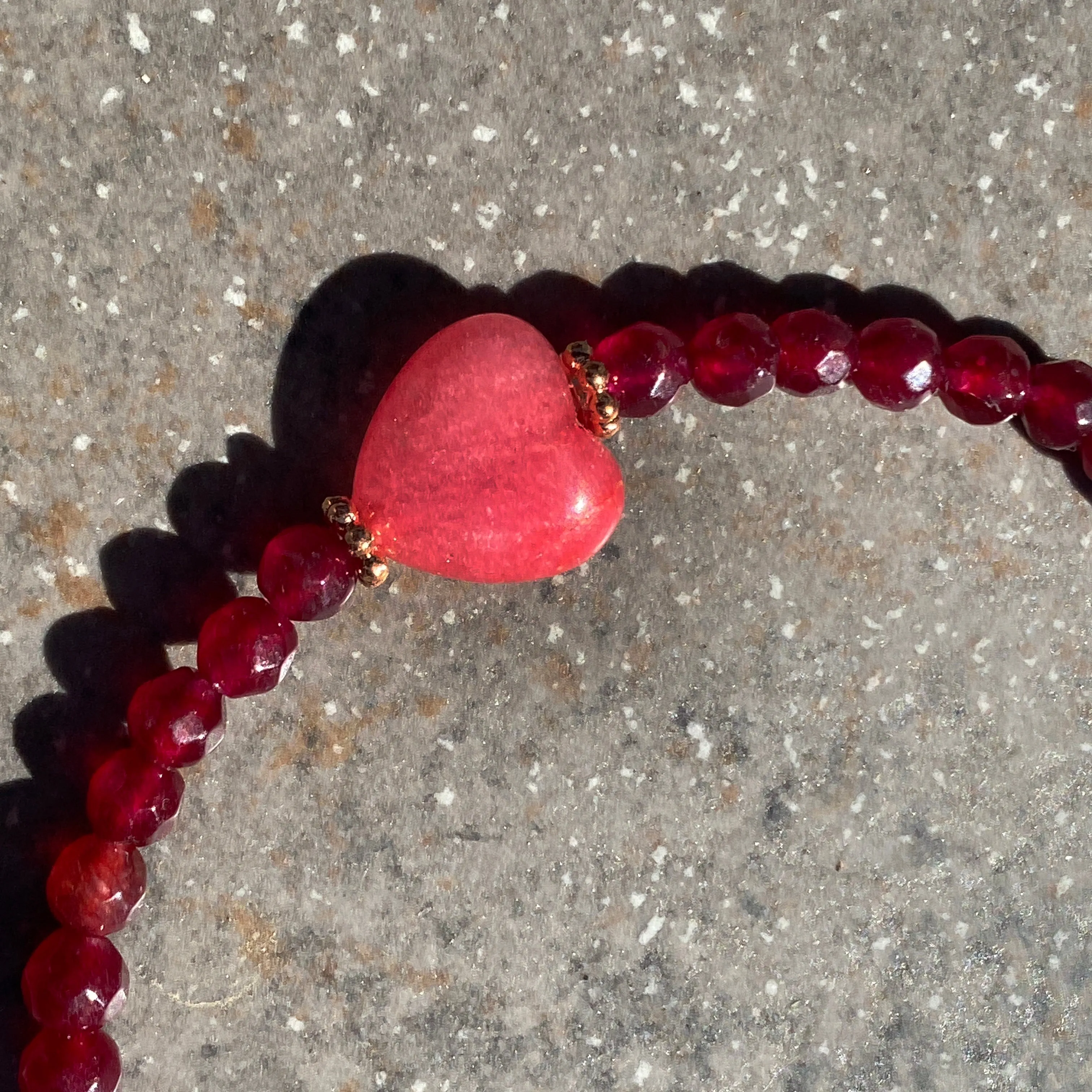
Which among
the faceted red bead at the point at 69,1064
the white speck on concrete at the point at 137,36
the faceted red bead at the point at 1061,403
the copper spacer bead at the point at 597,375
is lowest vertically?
the faceted red bead at the point at 69,1064

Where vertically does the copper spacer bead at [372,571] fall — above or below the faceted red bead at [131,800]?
above

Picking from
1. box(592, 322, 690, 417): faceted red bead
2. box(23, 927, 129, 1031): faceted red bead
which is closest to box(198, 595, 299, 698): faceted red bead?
box(23, 927, 129, 1031): faceted red bead

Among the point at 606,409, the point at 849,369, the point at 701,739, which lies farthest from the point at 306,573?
the point at 849,369

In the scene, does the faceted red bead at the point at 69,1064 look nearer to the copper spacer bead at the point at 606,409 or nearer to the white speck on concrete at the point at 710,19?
the copper spacer bead at the point at 606,409

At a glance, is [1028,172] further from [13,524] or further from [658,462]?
[13,524]

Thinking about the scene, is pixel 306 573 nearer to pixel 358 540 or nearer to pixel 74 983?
pixel 358 540

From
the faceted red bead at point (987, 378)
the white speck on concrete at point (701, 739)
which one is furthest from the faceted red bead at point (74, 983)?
the faceted red bead at point (987, 378)

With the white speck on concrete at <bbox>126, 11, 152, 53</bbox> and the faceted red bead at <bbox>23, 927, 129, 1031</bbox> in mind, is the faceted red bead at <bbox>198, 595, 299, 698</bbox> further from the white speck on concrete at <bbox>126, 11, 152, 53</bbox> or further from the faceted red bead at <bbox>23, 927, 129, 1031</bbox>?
the white speck on concrete at <bbox>126, 11, 152, 53</bbox>

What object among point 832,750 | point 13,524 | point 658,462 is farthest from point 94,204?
point 832,750
